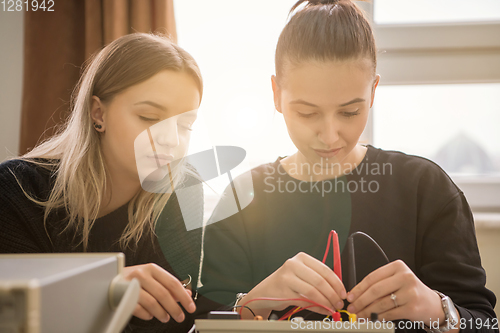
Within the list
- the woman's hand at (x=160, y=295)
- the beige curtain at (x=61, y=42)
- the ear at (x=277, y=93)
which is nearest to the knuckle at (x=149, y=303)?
the woman's hand at (x=160, y=295)

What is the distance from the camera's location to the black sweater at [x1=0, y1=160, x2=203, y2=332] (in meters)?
0.79

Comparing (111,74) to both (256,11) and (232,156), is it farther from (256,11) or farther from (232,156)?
(256,11)

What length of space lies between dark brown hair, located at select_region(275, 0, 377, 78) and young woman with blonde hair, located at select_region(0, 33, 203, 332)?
29 cm

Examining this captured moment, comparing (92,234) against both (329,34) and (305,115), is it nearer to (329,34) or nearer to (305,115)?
(305,115)

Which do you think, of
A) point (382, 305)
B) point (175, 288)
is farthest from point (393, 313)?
point (175, 288)

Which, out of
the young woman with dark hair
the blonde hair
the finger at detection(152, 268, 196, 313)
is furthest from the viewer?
the blonde hair

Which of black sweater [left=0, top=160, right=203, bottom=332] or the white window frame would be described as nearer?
black sweater [left=0, top=160, right=203, bottom=332]

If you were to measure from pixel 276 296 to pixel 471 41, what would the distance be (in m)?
1.31

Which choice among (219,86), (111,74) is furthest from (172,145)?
(219,86)

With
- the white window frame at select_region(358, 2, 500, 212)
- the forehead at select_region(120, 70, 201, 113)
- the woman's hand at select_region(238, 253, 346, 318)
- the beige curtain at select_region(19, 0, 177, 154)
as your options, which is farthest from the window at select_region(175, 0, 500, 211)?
the woman's hand at select_region(238, 253, 346, 318)

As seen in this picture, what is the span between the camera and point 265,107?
1288 millimetres

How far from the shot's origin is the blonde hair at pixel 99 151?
0.86 metres

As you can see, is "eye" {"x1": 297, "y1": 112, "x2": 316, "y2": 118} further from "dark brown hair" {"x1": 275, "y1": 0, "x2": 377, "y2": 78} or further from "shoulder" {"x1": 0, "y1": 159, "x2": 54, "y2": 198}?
"shoulder" {"x1": 0, "y1": 159, "x2": 54, "y2": 198}

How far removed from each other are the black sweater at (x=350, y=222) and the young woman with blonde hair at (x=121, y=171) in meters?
0.13
